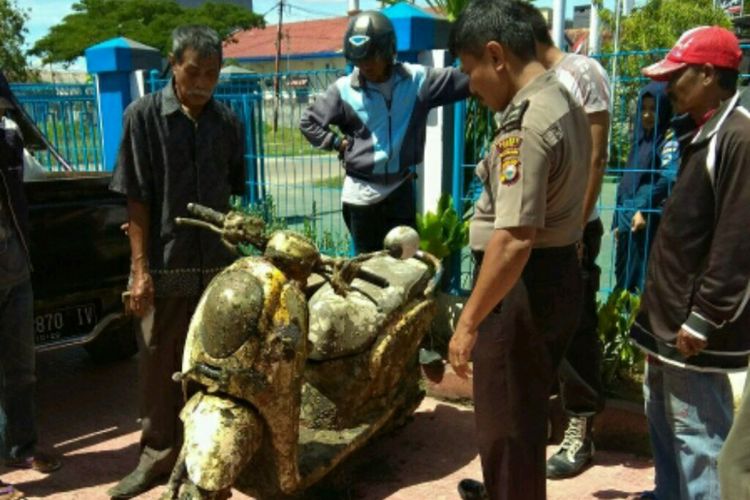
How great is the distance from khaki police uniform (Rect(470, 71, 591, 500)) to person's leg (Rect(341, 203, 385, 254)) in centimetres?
170

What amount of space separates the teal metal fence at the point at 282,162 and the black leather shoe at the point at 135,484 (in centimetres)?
328

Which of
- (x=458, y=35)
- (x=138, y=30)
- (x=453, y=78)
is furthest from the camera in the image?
(x=138, y=30)

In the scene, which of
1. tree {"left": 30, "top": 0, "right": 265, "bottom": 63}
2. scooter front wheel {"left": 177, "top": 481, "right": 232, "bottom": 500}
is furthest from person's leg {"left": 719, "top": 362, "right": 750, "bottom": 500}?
tree {"left": 30, "top": 0, "right": 265, "bottom": 63}

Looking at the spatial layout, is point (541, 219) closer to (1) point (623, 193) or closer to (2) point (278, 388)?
(2) point (278, 388)

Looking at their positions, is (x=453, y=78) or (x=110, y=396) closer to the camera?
(x=453, y=78)

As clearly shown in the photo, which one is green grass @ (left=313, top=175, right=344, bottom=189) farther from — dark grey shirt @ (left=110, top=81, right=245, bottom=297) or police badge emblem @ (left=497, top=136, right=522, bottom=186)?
police badge emblem @ (left=497, top=136, right=522, bottom=186)

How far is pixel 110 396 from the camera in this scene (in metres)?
4.55

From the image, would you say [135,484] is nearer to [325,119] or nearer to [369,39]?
[325,119]

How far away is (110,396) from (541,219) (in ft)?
Answer: 10.7

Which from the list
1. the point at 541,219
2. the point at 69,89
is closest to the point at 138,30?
the point at 69,89

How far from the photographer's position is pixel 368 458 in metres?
3.58

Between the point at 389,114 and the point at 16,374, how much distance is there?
224 cm

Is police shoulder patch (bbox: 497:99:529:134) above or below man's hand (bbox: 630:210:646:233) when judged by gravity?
above

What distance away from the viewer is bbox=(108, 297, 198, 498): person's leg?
10.9ft
